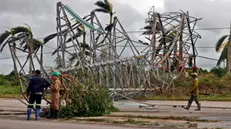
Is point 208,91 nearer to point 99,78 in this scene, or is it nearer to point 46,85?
point 99,78

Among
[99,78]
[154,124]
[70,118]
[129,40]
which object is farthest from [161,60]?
[154,124]

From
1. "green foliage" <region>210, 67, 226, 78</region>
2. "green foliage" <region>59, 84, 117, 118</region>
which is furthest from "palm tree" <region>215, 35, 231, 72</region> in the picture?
"green foliage" <region>59, 84, 117, 118</region>

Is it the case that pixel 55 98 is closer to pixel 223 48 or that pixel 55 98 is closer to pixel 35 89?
pixel 35 89

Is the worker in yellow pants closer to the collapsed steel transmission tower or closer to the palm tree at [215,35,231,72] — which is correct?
the collapsed steel transmission tower

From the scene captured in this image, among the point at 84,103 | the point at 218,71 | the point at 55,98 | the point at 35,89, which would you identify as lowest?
the point at 84,103

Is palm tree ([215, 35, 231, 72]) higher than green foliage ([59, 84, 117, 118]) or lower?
higher

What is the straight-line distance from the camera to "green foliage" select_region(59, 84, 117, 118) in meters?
16.4

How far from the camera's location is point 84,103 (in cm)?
1675

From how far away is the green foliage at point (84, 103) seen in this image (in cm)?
1642

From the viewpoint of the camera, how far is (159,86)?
28141 mm

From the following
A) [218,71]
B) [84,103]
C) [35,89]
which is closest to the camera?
[35,89]

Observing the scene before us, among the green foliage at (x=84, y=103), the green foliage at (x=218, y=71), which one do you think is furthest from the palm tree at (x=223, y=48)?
the green foliage at (x=84, y=103)

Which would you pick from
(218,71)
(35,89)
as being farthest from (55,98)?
(218,71)

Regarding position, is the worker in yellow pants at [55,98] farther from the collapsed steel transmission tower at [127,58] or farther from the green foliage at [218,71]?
the green foliage at [218,71]
